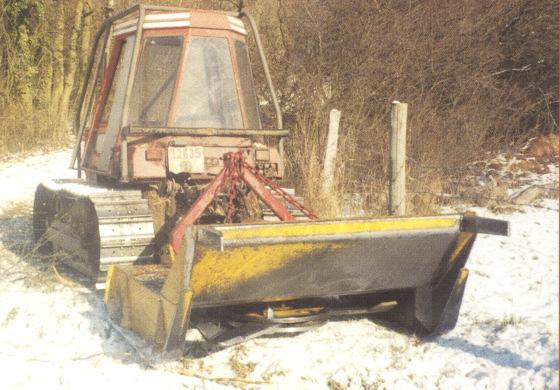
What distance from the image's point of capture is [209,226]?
155 inches

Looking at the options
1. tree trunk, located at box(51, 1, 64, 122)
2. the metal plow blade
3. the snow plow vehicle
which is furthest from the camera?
tree trunk, located at box(51, 1, 64, 122)

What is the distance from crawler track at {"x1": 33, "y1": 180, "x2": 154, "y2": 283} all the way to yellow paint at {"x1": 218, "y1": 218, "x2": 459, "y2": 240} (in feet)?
4.57

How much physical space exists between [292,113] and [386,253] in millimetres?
6972

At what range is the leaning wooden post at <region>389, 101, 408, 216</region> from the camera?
282 inches

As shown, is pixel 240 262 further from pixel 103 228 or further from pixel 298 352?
pixel 103 228

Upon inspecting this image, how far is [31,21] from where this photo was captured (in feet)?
59.3

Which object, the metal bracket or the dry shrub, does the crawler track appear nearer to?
the metal bracket

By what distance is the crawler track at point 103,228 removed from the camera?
5164 millimetres

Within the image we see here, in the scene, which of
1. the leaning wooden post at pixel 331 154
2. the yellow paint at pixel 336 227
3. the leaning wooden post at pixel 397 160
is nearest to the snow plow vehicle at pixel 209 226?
the yellow paint at pixel 336 227

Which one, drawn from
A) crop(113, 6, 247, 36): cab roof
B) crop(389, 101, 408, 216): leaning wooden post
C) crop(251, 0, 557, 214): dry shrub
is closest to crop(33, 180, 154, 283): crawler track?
crop(113, 6, 247, 36): cab roof

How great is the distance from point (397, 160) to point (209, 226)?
362 cm

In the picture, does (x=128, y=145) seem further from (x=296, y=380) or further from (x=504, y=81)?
(x=504, y=81)

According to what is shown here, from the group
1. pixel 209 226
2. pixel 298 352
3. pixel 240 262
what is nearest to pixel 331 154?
pixel 298 352

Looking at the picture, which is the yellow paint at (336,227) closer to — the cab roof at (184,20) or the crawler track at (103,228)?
the crawler track at (103,228)
